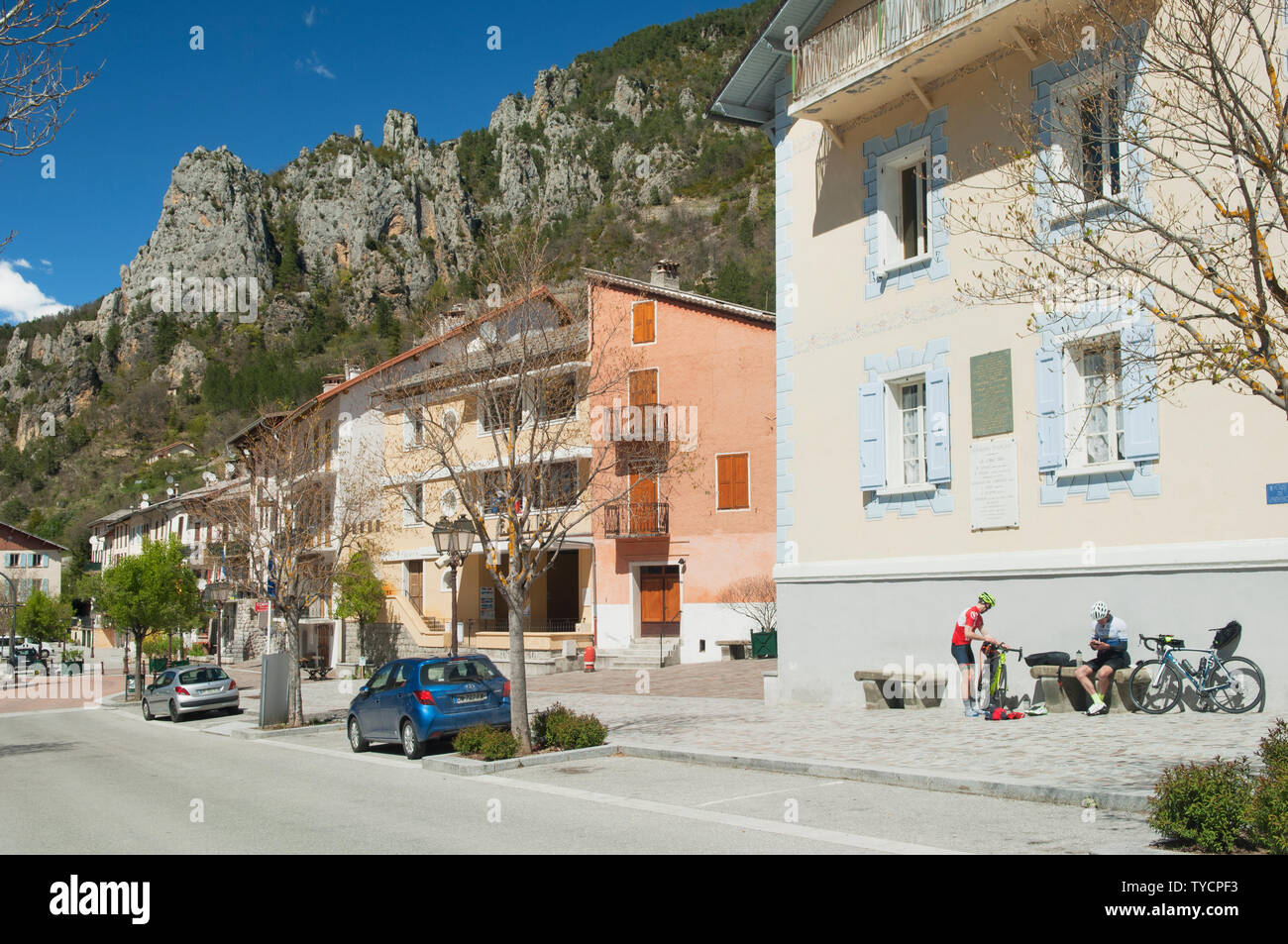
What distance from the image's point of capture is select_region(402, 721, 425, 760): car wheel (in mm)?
15859

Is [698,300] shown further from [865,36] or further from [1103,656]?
[1103,656]

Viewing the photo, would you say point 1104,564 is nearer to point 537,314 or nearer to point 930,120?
point 930,120

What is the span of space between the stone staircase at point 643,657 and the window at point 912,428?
52.7ft

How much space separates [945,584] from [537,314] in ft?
24.2

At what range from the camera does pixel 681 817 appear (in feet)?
32.1

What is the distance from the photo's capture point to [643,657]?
3272 centimetres

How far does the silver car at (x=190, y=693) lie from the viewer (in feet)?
90.1

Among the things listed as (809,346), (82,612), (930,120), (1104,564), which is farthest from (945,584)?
(82,612)

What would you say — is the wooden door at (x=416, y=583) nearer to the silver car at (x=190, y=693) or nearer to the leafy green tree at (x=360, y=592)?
the leafy green tree at (x=360, y=592)

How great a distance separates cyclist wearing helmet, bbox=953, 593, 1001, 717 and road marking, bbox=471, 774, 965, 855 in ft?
18.8

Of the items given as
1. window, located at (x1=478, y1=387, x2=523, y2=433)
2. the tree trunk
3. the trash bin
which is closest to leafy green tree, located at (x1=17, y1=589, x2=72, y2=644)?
the trash bin

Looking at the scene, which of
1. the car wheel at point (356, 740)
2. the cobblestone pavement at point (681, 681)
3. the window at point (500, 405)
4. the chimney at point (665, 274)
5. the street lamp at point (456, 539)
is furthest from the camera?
the chimney at point (665, 274)

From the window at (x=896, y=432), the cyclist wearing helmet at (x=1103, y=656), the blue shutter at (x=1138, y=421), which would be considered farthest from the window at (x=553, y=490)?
the blue shutter at (x=1138, y=421)

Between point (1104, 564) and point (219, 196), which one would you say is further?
point (219, 196)
